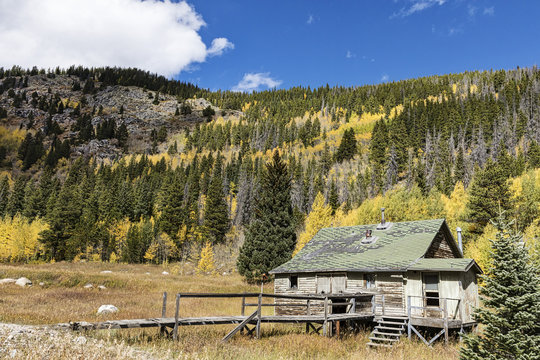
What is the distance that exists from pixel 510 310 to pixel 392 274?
12.3m

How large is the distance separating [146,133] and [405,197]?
468 ft

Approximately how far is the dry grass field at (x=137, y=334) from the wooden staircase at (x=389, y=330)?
63 centimetres

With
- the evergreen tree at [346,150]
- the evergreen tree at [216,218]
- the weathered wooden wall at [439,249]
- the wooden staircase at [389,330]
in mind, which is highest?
the evergreen tree at [346,150]

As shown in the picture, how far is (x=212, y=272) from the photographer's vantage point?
175 feet

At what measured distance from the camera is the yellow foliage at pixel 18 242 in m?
61.4

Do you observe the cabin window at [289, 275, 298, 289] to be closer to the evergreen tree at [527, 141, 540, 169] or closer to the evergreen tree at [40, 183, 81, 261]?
the evergreen tree at [40, 183, 81, 261]

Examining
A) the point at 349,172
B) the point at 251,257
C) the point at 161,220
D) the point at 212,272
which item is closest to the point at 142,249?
the point at 161,220

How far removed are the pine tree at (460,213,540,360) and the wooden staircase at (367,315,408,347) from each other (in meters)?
7.89

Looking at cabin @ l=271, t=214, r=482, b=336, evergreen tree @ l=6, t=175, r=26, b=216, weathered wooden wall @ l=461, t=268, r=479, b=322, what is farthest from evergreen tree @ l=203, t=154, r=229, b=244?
evergreen tree @ l=6, t=175, r=26, b=216

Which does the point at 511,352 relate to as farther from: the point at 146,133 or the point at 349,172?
the point at 146,133

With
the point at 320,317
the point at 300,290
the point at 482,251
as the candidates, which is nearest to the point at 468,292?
the point at 320,317

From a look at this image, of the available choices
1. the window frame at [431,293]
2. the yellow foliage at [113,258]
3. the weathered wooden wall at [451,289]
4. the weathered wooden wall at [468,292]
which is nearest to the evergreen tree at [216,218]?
the yellow foliage at [113,258]

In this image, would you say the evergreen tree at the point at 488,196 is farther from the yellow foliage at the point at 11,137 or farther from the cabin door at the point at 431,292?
the yellow foliage at the point at 11,137

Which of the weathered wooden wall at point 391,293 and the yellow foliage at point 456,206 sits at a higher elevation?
A: the yellow foliage at point 456,206
